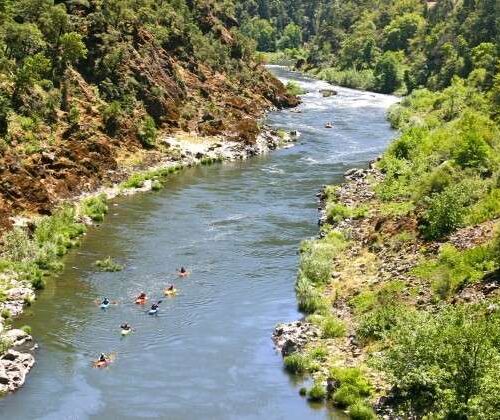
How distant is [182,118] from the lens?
9794cm

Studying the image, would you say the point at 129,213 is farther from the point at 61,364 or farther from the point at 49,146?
the point at 61,364

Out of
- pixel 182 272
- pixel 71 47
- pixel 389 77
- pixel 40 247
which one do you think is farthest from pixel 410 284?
pixel 389 77

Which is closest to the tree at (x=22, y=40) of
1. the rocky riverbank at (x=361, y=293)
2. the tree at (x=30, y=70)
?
the tree at (x=30, y=70)

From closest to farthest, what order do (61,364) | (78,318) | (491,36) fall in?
(61,364) < (78,318) < (491,36)

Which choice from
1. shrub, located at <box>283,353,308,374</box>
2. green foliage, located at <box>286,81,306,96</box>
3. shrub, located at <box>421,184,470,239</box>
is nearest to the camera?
shrub, located at <box>283,353,308,374</box>

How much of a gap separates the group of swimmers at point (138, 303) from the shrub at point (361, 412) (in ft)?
45.8

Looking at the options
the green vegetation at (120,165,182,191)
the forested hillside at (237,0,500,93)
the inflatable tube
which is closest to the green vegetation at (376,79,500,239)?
the inflatable tube

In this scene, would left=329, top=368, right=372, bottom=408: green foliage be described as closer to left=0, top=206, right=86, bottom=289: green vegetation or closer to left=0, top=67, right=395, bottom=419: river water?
left=0, top=67, right=395, bottom=419: river water

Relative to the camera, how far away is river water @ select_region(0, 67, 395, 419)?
37.4m

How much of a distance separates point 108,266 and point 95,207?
41.6ft

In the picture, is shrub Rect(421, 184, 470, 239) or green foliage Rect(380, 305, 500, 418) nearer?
green foliage Rect(380, 305, 500, 418)

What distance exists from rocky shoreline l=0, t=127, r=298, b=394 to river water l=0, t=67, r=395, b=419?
84cm

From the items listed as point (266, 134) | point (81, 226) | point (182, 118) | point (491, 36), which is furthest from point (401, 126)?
point (81, 226)

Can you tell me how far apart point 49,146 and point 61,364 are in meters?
35.8
